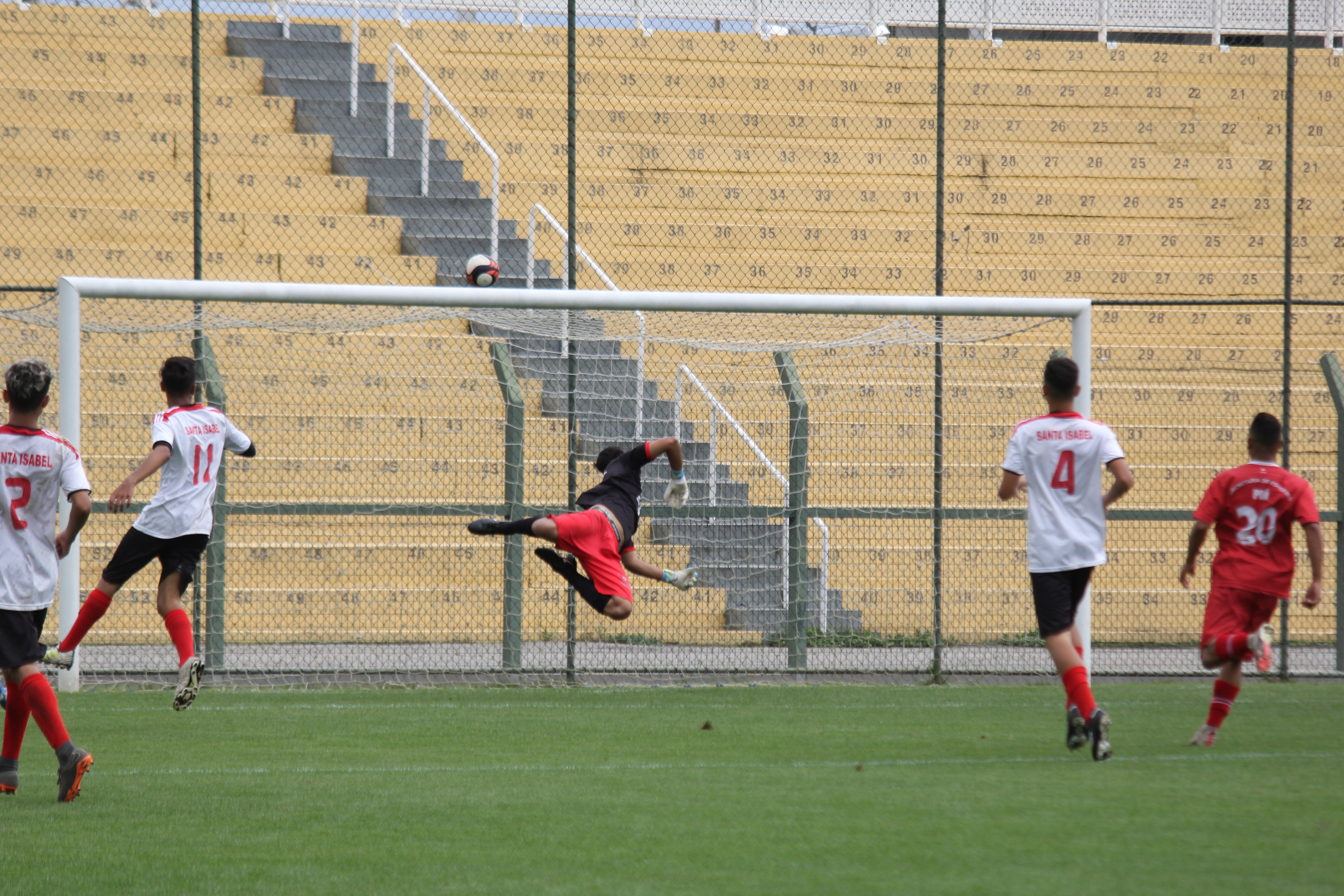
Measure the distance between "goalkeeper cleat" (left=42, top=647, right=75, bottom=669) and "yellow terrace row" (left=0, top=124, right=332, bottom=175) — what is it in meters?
5.93

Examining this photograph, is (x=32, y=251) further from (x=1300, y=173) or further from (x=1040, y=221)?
(x=1300, y=173)

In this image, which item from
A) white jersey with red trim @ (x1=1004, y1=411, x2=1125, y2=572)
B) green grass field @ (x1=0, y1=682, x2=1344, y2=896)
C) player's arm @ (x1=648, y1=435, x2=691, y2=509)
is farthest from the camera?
player's arm @ (x1=648, y1=435, x2=691, y2=509)

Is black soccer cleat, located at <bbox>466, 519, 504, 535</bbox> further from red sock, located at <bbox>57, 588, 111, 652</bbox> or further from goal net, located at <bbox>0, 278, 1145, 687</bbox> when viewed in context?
red sock, located at <bbox>57, 588, 111, 652</bbox>

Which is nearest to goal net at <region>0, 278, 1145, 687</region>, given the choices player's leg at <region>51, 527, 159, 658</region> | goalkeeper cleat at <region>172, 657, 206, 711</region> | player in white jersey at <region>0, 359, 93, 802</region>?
player's leg at <region>51, 527, 159, 658</region>

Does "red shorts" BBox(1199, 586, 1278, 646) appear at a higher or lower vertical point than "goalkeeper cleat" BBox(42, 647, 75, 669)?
higher

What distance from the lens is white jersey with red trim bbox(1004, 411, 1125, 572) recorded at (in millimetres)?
5805

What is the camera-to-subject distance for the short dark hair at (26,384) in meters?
4.64

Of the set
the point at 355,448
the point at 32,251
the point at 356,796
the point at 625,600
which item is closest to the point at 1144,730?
the point at 625,600

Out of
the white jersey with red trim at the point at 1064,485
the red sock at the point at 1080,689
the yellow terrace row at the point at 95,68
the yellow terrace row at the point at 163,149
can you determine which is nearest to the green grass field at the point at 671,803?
the red sock at the point at 1080,689

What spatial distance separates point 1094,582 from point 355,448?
5.60 m

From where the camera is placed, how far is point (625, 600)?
7.67 metres

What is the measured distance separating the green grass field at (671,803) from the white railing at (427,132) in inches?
205

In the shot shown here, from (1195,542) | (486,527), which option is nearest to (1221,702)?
(1195,542)

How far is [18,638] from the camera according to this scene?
4.68 metres
